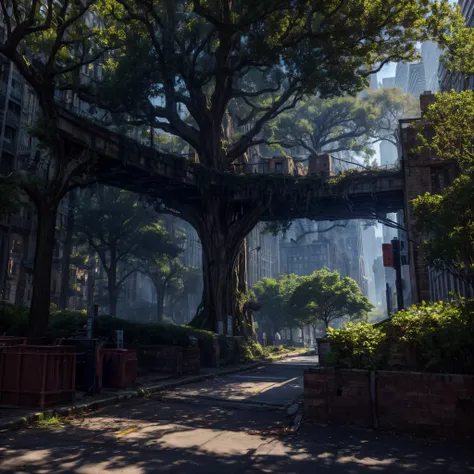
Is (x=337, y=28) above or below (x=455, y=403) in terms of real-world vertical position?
above

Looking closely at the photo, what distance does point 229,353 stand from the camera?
24328 mm

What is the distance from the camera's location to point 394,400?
27.9 feet

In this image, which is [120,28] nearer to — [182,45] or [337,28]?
[182,45]

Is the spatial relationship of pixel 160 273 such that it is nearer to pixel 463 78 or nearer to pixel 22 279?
pixel 22 279

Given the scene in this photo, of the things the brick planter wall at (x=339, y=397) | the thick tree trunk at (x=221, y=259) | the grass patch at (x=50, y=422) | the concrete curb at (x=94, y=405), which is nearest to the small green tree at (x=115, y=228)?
the thick tree trunk at (x=221, y=259)

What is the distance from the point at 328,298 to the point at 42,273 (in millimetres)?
34060

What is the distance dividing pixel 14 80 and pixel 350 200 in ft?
97.7

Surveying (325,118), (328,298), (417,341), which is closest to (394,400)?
(417,341)

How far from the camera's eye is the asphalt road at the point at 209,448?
6.31m

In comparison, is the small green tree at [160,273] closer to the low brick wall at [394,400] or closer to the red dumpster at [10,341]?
the red dumpster at [10,341]

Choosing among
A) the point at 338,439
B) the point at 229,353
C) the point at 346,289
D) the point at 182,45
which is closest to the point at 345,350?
the point at 338,439

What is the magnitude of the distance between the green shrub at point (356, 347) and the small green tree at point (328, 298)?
1453 inches

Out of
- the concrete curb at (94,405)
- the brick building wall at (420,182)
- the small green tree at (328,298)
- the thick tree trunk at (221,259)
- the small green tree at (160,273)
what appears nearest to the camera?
the concrete curb at (94,405)

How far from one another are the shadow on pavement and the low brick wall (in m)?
0.38
